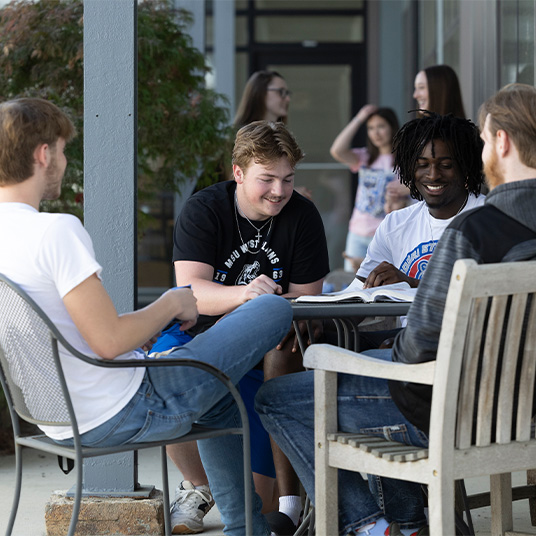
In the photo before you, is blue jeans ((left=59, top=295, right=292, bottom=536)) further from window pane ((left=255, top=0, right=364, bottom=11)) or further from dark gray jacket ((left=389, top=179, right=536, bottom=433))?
window pane ((left=255, top=0, right=364, bottom=11))

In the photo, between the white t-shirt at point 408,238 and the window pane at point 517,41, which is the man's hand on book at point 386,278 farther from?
the window pane at point 517,41

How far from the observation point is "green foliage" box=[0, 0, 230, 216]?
14.2 ft

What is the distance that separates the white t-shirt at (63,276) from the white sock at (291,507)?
931 millimetres

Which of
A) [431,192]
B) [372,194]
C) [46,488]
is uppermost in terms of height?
[372,194]

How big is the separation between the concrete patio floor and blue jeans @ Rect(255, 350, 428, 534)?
2.26 feet

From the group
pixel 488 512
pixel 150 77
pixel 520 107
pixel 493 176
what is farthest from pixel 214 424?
pixel 150 77

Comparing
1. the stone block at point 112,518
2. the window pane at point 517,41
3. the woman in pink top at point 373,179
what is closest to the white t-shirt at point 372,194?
the woman in pink top at point 373,179

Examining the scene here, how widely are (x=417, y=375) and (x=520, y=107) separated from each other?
64cm

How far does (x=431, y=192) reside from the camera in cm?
303

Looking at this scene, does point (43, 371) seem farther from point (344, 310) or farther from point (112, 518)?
point (112, 518)

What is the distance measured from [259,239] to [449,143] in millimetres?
753

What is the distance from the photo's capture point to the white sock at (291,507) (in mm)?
2762

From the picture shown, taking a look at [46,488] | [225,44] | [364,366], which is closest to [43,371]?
[364,366]

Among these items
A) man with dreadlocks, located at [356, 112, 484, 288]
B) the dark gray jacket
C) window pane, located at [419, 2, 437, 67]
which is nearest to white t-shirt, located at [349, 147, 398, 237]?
window pane, located at [419, 2, 437, 67]
